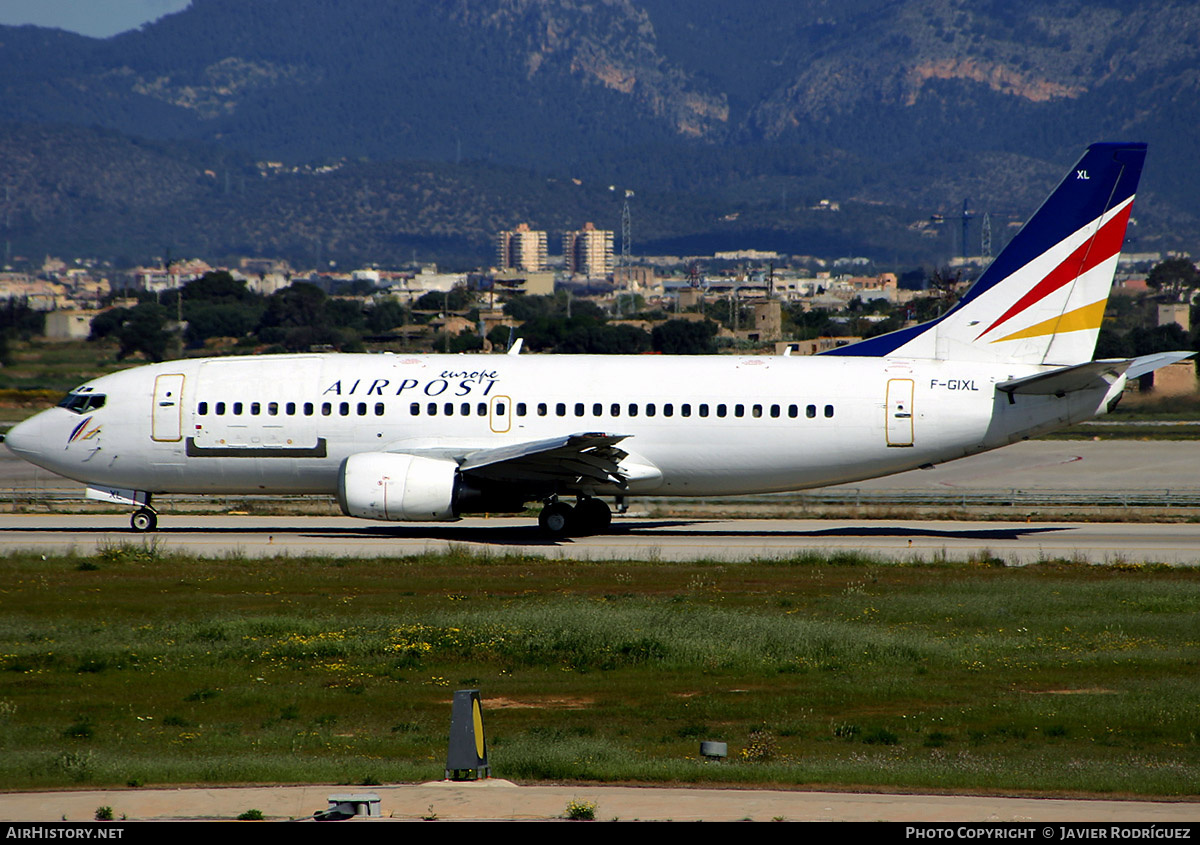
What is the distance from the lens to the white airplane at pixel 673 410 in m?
32.5

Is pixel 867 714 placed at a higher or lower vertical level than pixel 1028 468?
lower

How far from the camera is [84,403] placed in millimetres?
33750

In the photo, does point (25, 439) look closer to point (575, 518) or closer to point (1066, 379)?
point (575, 518)

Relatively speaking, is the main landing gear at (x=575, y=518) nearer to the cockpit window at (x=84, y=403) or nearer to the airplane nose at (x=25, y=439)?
the cockpit window at (x=84, y=403)

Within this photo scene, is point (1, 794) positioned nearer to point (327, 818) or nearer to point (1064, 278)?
point (327, 818)

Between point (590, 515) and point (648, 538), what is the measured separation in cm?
159

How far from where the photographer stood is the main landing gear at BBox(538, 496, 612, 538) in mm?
33125

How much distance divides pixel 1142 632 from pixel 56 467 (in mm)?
25798

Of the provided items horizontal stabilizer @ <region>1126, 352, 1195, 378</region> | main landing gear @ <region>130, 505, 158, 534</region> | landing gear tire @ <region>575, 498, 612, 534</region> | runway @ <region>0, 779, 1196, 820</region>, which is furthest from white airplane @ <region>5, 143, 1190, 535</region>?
runway @ <region>0, 779, 1196, 820</region>

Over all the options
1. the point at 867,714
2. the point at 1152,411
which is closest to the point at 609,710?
the point at 867,714

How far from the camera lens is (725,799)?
476 inches

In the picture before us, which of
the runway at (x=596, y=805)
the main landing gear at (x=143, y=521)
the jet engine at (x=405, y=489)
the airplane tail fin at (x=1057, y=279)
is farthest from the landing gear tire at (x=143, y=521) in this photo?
the runway at (x=596, y=805)

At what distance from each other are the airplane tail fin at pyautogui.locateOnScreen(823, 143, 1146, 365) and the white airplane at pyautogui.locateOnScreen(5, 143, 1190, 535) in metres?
0.05

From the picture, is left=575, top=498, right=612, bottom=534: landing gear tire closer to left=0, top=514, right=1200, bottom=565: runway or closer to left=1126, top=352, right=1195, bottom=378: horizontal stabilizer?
left=0, top=514, right=1200, bottom=565: runway
